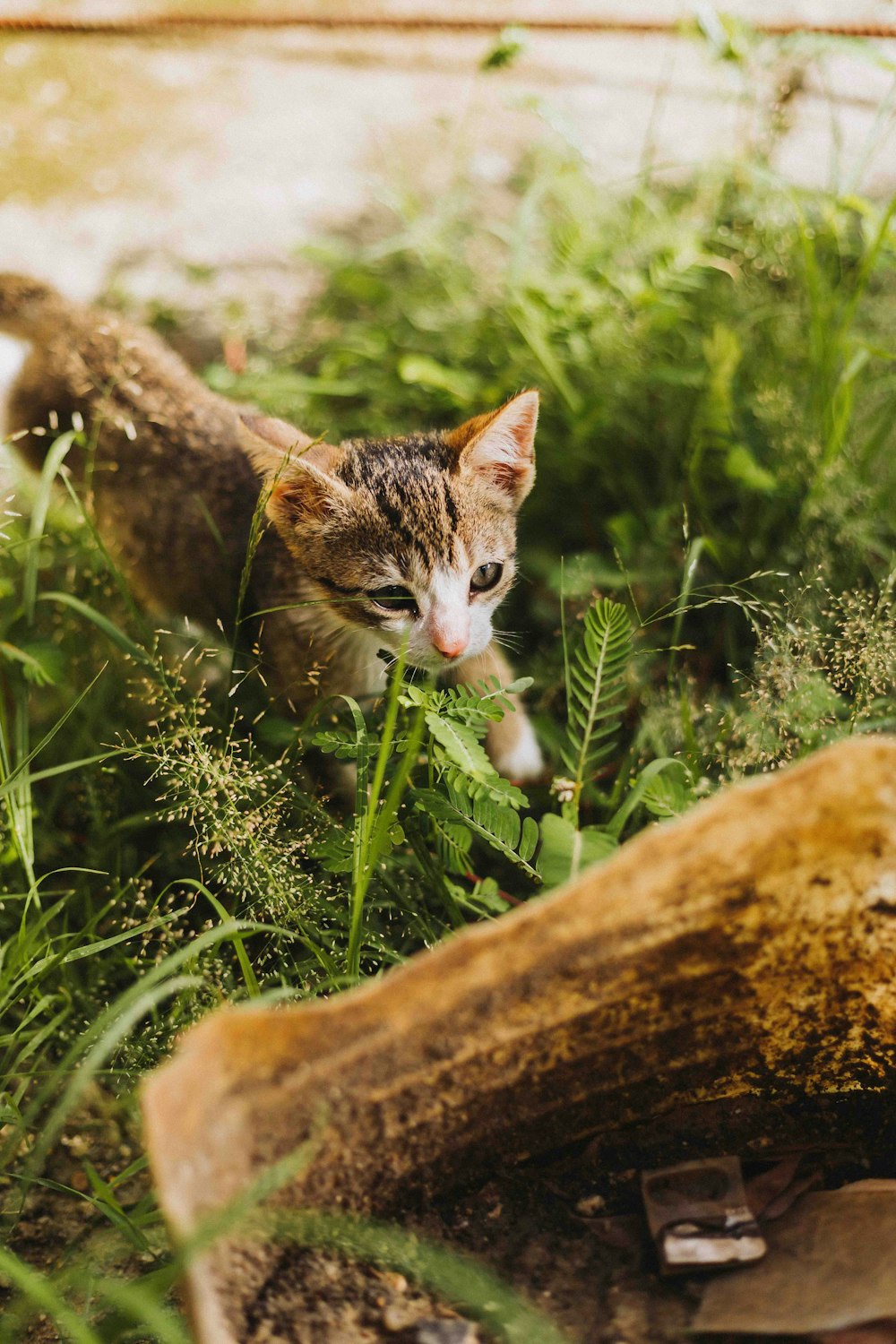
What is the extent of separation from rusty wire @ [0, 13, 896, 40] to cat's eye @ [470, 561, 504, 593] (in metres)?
2.01

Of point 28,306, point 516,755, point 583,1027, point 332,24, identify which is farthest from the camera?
point 332,24

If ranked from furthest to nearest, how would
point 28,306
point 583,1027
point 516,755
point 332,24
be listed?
point 332,24 < point 28,306 < point 516,755 < point 583,1027

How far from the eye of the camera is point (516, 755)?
2.18m

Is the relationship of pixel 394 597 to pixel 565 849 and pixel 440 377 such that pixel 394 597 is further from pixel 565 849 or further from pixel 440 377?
pixel 440 377

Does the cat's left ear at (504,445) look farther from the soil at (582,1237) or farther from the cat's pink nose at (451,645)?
the soil at (582,1237)

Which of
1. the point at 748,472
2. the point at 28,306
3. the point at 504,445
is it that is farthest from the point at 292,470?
the point at 28,306

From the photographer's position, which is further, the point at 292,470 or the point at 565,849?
the point at 292,470

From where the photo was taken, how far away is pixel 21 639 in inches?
85.5

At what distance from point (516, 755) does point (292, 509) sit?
76cm

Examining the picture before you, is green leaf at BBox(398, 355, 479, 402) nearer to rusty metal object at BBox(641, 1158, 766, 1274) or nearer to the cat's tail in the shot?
the cat's tail

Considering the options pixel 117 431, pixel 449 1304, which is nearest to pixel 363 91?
pixel 117 431

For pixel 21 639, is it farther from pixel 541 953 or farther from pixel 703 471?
pixel 703 471

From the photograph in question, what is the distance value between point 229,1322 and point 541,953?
1.92 feet

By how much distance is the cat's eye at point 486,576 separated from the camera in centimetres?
195
